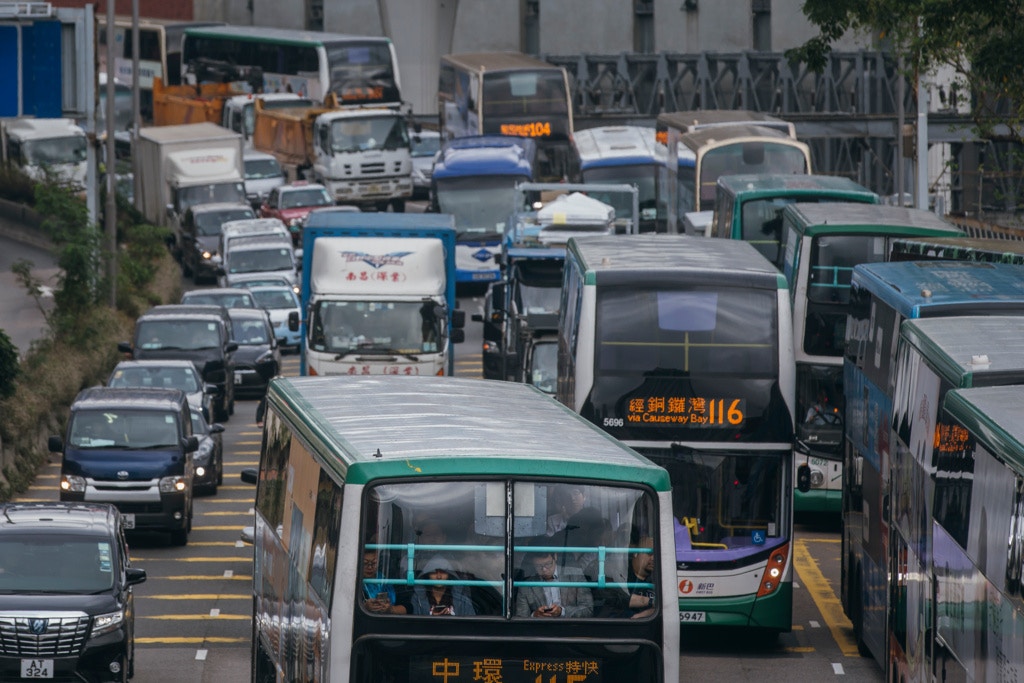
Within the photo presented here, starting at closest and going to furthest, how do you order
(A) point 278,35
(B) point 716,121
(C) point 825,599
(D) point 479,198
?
(C) point 825,599, (D) point 479,198, (B) point 716,121, (A) point 278,35

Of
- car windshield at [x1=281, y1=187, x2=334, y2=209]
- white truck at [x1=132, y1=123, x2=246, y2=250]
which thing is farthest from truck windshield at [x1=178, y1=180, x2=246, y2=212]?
car windshield at [x1=281, y1=187, x2=334, y2=209]

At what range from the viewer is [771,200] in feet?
102

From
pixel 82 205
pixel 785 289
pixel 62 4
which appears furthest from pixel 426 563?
pixel 62 4

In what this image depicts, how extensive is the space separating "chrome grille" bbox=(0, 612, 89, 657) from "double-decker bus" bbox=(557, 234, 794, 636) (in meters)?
5.04

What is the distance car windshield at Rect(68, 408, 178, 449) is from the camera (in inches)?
981

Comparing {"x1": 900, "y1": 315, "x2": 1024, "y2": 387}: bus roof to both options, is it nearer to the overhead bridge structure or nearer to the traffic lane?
the traffic lane

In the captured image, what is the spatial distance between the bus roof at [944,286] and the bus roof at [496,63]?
33.0m

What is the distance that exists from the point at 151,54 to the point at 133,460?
167ft

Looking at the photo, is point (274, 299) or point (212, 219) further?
point (212, 219)

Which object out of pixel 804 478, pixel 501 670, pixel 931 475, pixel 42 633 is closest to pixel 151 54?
pixel 804 478

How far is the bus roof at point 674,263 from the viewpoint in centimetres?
1856

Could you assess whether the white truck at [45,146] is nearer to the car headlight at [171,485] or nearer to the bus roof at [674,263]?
the car headlight at [171,485]

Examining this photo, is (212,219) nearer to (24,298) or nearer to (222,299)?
(24,298)

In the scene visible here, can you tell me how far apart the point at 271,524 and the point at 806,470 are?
6.40 m
